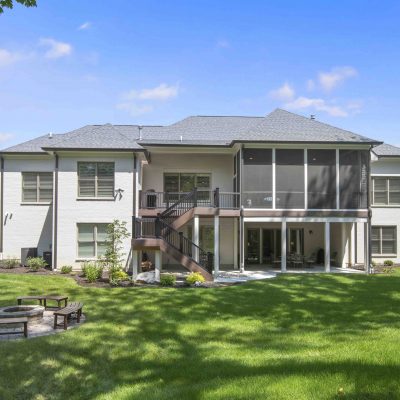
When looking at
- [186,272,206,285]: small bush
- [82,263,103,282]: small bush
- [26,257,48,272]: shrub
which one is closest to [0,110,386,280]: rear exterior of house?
[26,257,48,272]: shrub

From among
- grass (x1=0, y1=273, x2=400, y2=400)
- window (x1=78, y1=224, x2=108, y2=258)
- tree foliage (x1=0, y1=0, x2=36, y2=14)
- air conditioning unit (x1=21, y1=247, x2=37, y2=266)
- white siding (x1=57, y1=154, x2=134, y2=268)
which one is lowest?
grass (x1=0, y1=273, x2=400, y2=400)

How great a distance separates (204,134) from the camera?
2389 centimetres

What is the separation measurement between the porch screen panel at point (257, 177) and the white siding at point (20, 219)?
10698 mm

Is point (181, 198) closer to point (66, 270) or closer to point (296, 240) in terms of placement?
point (66, 270)

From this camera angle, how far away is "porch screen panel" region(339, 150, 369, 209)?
1972cm

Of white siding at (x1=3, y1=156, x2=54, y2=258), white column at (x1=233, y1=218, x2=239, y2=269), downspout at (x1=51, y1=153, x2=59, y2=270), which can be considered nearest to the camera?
downspout at (x1=51, y1=153, x2=59, y2=270)

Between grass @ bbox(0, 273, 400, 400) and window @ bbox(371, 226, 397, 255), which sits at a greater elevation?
window @ bbox(371, 226, 397, 255)

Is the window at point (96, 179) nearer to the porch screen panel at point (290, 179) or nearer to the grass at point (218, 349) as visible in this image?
the grass at point (218, 349)

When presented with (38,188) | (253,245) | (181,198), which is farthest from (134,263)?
(253,245)

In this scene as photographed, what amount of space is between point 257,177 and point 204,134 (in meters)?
5.73

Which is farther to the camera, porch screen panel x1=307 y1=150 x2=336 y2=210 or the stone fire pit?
porch screen panel x1=307 y1=150 x2=336 y2=210

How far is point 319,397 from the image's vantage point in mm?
5016

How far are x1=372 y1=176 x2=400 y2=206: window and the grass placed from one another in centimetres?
1196

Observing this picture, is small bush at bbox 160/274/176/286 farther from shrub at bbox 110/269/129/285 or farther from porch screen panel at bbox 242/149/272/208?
porch screen panel at bbox 242/149/272/208
